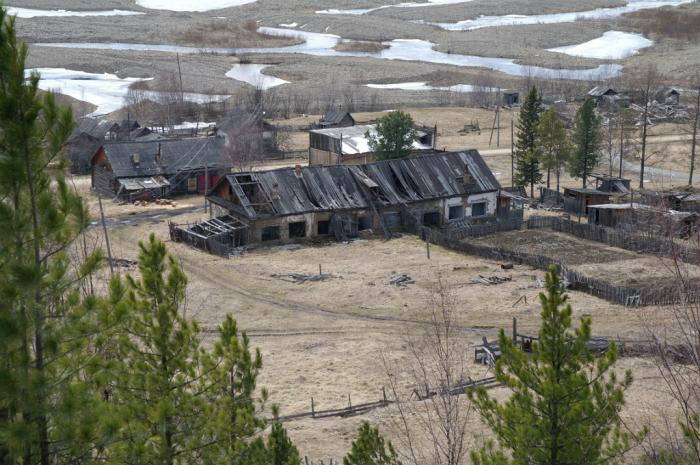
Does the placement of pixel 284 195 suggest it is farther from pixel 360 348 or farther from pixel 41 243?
pixel 41 243

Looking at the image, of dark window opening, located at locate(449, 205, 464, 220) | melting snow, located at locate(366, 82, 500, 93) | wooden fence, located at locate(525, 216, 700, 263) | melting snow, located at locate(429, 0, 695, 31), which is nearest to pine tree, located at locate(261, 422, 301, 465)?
wooden fence, located at locate(525, 216, 700, 263)

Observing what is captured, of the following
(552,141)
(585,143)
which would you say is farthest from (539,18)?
(552,141)

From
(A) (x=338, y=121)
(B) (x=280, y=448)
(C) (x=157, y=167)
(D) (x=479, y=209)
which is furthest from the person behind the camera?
(A) (x=338, y=121)

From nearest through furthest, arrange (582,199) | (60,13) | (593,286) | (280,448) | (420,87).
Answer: (280,448) < (593,286) < (582,199) < (420,87) < (60,13)

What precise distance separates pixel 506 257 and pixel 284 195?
35.7 ft

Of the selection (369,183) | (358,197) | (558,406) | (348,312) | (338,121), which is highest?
(558,406)

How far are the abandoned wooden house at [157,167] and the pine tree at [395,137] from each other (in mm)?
9360

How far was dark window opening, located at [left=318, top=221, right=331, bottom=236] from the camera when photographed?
1671 inches

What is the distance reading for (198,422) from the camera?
43.2 ft

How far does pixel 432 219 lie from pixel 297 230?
703 centimetres

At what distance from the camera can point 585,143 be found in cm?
5094

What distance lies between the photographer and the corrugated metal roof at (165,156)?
51.9 meters

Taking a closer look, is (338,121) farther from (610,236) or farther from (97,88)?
(97,88)

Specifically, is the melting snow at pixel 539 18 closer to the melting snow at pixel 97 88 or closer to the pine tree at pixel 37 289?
the melting snow at pixel 97 88
